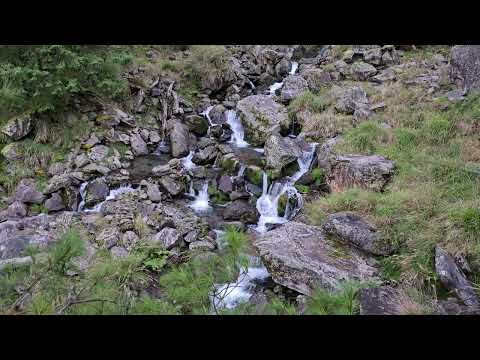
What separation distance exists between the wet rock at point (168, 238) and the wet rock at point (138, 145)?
3.54 metres

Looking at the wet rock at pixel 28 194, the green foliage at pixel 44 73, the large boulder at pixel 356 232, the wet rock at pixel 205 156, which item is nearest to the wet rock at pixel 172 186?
the wet rock at pixel 205 156

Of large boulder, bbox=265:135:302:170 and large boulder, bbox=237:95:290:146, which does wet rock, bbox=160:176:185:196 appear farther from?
large boulder, bbox=237:95:290:146

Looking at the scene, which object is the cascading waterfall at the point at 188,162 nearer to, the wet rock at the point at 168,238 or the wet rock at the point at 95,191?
A: the wet rock at the point at 95,191

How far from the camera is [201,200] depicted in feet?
29.7

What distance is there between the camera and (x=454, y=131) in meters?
8.33

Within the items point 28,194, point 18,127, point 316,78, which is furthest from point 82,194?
point 316,78

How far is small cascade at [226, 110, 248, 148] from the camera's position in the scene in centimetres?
1097

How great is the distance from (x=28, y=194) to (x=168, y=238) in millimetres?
3601

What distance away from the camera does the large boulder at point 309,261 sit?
5297mm

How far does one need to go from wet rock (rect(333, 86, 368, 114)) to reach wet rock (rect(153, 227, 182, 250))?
6.13 meters

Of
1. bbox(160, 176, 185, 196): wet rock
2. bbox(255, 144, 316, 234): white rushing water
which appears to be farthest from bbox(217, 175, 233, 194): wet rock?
bbox(160, 176, 185, 196): wet rock

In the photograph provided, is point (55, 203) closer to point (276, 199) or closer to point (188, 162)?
point (188, 162)
